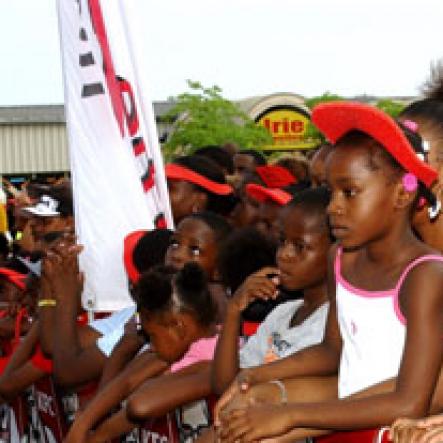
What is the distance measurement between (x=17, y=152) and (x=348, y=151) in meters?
44.9

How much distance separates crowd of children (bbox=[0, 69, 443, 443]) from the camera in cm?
292

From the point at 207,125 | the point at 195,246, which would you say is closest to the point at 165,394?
the point at 195,246

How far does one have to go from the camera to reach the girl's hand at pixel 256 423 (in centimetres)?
290

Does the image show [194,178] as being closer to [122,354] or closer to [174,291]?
[122,354]

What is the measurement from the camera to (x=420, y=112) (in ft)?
11.7

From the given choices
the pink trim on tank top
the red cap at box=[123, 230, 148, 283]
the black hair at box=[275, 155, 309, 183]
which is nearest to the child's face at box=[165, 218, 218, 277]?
the red cap at box=[123, 230, 148, 283]

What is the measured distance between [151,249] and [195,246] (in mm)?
330

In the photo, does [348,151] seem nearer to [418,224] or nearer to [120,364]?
[418,224]

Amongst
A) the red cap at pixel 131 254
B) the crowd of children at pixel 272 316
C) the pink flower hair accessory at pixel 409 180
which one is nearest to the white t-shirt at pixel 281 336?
the crowd of children at pixel 272 316

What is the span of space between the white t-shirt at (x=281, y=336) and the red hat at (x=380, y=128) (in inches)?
38.3

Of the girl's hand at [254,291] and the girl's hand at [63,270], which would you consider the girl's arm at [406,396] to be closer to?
the girl's hand at [254,291]

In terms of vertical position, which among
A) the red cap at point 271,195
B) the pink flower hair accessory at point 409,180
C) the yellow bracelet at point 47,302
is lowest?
the yellow bracelet at point 47,302

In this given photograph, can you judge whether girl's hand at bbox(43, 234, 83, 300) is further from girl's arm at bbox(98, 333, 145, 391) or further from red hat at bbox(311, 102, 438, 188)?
red hat at bbox(311, 102, 438, 188)

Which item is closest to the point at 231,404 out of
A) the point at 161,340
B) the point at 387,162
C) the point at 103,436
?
the point at 387,162
